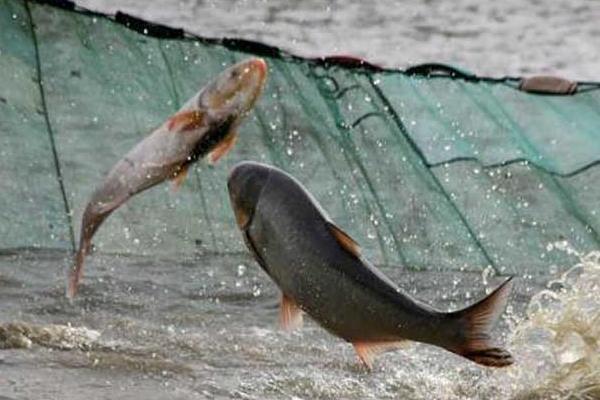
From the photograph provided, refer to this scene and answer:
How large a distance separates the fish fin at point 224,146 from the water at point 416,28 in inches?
242

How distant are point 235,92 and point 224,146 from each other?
155 mm

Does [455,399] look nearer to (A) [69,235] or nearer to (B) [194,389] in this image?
(B) [194,389]

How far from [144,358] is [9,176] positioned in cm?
327

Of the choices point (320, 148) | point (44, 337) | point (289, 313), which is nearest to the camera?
point (289, 313)

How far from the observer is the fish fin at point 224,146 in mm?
4895

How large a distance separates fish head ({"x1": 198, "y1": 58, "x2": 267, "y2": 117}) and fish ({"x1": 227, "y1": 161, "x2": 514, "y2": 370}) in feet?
1.50

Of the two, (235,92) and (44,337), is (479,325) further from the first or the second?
(44,337)

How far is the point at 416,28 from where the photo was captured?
1190cm

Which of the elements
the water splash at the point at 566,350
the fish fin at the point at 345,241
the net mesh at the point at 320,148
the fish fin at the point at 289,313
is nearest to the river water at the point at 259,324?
the water splash at the point at 566,350

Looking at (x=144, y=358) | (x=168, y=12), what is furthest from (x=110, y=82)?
(x=144, y=358)

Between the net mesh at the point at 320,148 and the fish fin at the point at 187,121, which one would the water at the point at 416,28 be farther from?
the fish fin at the point at 187,121

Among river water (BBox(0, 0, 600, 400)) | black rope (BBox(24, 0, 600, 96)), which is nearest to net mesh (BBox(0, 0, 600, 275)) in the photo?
black rope (BBox(24, 0, 600, 96))

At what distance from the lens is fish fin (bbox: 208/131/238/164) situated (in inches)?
193

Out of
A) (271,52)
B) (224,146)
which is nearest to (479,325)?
(224,146)
